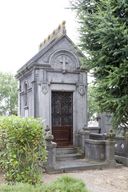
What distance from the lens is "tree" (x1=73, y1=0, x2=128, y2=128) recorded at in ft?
24.4

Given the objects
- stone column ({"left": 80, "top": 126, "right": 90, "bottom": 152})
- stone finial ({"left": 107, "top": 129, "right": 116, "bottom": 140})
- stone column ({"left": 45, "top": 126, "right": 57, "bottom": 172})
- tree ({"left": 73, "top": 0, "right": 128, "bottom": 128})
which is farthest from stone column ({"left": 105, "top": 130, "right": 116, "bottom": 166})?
tree ({"left": 73, "top": 0, "right": 128, "bottom": 128})

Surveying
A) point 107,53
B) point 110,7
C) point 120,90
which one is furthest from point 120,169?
point 110,7

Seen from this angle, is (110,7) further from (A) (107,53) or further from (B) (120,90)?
(B) (120,90)

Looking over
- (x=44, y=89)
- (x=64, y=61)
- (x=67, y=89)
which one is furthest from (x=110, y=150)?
(x=64, y=61)

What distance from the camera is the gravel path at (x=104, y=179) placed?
852cm

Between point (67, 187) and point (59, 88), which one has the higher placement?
point (59, 88)

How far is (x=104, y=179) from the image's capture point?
31.9ft

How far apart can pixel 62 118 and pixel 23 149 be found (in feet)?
20.4

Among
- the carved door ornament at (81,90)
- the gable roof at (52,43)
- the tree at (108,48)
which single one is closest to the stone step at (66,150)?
the carved door ornament at (81,90)

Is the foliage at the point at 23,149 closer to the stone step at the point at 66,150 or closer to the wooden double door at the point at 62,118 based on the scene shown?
the stone step at the point at 66,150

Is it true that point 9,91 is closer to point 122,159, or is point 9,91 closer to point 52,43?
point 52,43

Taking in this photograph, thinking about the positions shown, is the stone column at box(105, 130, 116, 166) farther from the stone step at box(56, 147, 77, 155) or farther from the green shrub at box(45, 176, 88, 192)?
the green shrub at box(45, 176, 88, 192)

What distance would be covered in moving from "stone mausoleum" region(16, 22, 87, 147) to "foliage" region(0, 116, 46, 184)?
526cm

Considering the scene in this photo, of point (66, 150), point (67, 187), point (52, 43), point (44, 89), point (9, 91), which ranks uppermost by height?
point (52, 43)
